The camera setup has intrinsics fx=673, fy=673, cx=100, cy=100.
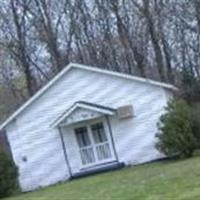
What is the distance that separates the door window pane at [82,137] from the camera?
28391 millimetres

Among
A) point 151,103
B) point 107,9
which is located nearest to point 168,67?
point 107,9

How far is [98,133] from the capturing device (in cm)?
2850

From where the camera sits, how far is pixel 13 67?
46.3 meters

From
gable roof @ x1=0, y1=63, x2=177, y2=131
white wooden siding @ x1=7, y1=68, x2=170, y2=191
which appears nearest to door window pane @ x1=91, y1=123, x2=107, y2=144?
white wooden siding @ x1=7, y1=68, x2=170, y2=191

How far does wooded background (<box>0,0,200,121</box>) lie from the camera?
41.9m

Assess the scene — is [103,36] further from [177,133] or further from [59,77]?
[177,133]

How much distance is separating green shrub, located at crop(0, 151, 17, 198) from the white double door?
3452 millimetres

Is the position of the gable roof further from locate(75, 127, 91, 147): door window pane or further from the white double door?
locate(75, 127, 91, 147): door window pane

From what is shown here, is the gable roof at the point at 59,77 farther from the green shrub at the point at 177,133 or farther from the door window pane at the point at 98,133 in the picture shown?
the door window pane at the point at 98,133

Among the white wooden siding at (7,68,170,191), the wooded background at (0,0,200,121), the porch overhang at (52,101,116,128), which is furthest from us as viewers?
the wooded background at (0,0,200,121)

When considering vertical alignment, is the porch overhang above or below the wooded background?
below

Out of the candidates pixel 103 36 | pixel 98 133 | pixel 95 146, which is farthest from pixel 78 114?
pixel 103 36

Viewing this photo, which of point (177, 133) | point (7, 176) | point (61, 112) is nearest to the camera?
point (7, 176)

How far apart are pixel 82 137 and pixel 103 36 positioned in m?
16.0
